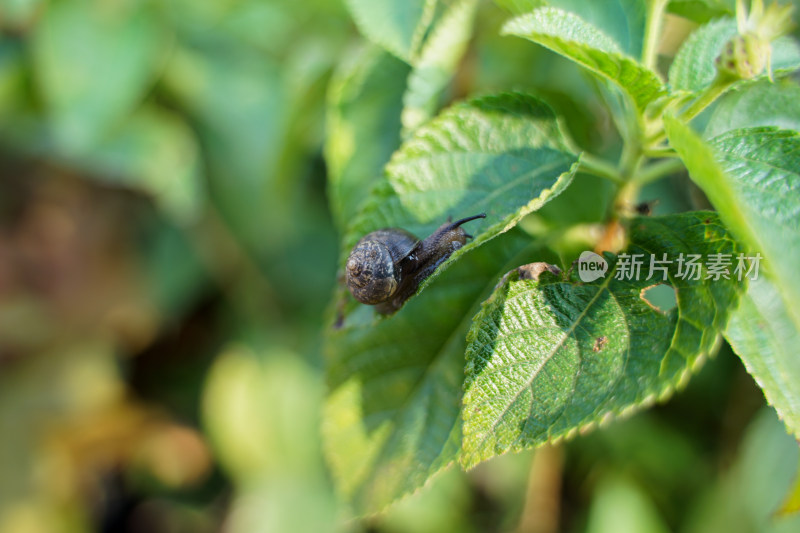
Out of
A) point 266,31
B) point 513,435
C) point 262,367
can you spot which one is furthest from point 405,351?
point 266,31

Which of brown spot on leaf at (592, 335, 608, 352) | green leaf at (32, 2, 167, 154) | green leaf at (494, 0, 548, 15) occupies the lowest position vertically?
green leaf at (32, 2, 167, 154)

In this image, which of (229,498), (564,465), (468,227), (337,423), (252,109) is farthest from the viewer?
(229,498)

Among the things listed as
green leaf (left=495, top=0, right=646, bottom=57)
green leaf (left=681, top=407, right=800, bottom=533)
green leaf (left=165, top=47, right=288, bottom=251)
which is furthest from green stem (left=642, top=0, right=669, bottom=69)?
green leaf (left=165, top=47, right=288, bottom=251)

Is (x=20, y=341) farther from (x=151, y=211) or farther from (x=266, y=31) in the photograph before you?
(x=266, y=31)

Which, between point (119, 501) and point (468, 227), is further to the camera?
point (119, 501)

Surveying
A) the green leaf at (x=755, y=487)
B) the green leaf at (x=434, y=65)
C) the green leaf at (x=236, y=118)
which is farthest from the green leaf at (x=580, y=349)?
the green leaf at (x=236, y=118)

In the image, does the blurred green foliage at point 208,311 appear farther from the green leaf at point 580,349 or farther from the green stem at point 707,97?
the green leaf at point 580,349

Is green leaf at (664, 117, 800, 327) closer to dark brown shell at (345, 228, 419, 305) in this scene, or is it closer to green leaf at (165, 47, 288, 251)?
dark brown shell at (345, 228, 419, 305)

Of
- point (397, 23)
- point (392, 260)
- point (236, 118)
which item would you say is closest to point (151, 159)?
point (236, 118)
